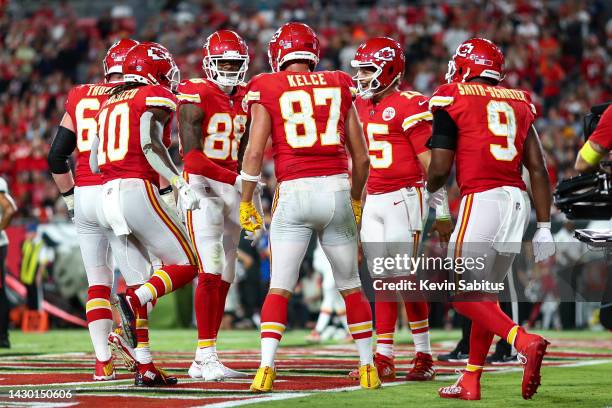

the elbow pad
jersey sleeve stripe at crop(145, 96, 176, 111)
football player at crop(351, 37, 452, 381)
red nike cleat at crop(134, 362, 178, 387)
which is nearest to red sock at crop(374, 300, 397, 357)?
football player at crop(351, 37, 452, 381)

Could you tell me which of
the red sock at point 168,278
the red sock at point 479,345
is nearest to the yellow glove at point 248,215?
the red sock at point 168,278

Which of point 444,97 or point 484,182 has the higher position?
point 444,97

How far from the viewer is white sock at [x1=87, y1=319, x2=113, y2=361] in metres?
6.84

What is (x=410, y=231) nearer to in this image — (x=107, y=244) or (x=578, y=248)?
(x=107, y=244)

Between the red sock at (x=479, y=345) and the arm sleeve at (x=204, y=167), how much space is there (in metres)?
2.09

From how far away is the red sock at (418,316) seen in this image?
7148 mm

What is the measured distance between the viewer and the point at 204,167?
278 inches

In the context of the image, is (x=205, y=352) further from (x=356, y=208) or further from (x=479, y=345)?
(x=479, y=345)

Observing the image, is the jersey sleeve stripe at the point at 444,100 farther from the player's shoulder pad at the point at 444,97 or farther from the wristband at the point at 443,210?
the wristband at the point at 443,210

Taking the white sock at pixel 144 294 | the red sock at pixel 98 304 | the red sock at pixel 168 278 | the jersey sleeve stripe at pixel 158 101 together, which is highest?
the jersey sleeve stripe at pixel 158 101

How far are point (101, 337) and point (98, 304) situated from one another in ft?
0.72

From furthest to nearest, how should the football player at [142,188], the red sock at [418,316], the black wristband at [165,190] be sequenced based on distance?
the black wristband at [165,190]
the red sock at [418,316]
the football player at [142,188]

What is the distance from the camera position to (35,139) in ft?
61.4

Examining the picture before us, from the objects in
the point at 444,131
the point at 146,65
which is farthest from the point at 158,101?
the point at 444,131
